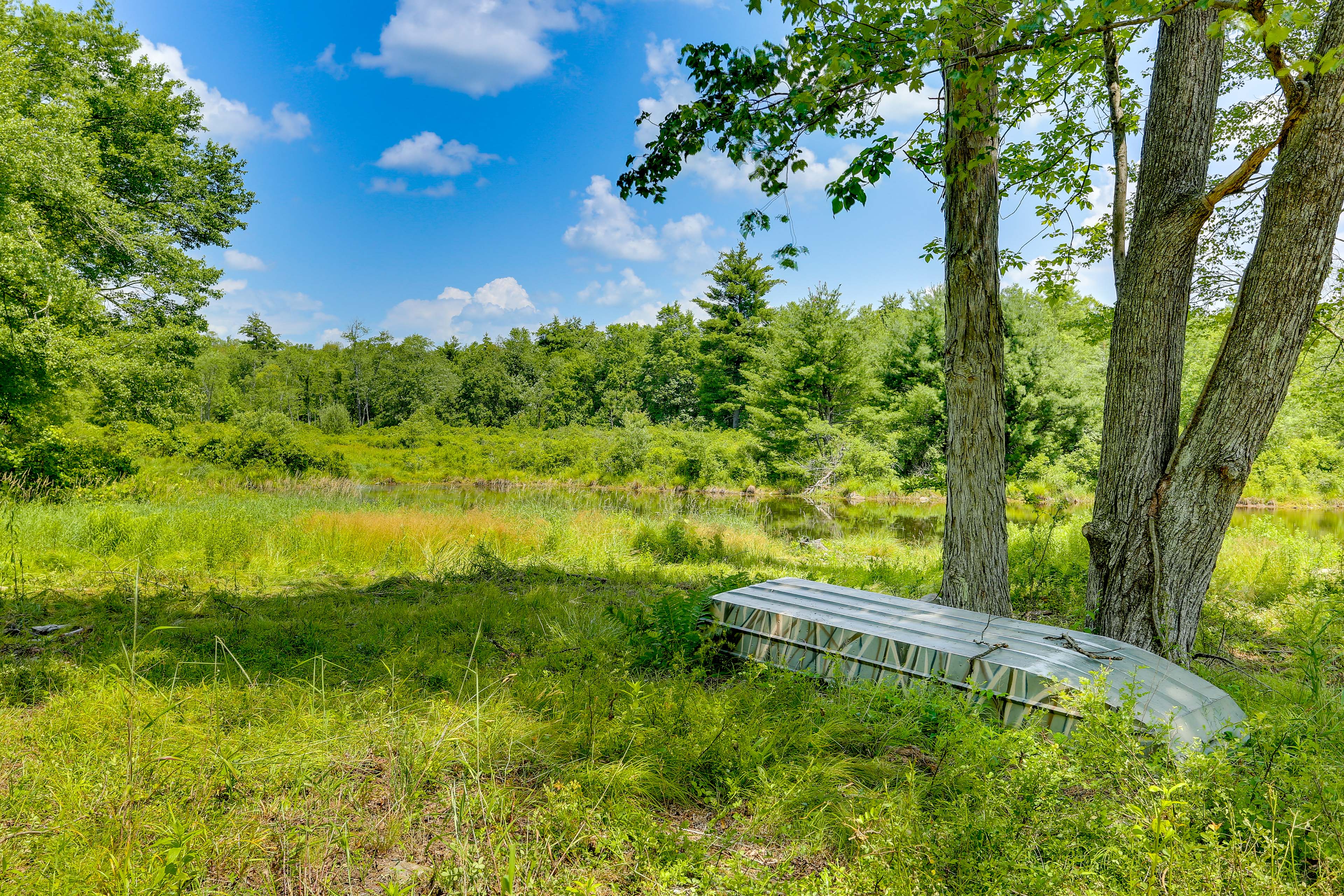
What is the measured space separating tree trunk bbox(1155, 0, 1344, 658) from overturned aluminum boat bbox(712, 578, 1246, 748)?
0.77 m

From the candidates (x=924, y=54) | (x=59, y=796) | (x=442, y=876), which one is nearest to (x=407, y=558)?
(x=59, y=796)

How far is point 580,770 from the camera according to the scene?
2.30 meters

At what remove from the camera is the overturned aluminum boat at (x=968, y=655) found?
2502mm

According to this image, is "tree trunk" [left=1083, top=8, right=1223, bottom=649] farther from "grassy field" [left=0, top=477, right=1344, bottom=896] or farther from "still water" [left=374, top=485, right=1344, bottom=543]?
"still water" [left=374, top=485, right=1344, bottom=543]

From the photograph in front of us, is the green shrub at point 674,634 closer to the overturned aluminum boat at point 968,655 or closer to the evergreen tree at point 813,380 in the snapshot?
the overturned aluminum boat at point 968,655

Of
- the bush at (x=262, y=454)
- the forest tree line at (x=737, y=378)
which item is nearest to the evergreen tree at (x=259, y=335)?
the forest tree line at (x=737, y=378)

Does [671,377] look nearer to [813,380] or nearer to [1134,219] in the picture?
[813,380]

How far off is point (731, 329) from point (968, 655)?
3662cm

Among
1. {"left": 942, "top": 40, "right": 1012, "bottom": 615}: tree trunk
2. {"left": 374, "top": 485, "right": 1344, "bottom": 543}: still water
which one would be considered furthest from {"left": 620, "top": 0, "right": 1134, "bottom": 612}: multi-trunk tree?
{"left": 374, "top": 485, "right": 1344, "bottom": 543}: still water

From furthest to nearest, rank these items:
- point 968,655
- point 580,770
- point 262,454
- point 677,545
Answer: point 262,454 < point 677,545 < point 968,655 < point 580,770

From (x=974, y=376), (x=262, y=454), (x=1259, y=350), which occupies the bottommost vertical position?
(x=262, y=454)

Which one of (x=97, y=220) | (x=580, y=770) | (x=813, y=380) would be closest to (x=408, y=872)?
(x=580, y=770)

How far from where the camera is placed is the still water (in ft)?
45.8

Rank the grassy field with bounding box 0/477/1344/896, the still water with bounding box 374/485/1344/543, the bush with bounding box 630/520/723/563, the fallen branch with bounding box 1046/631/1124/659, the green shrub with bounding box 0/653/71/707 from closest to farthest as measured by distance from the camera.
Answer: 1. the grassy field with bounding box 0/477/1344/896
2. the fallen branch with bounding box 1046/631/1124/659
3. the green shrub with bounding box 0/653/71/707
4. the bush with bounding box 630/520/723/563
5. the still water with bounding box 374/485/1344/543
